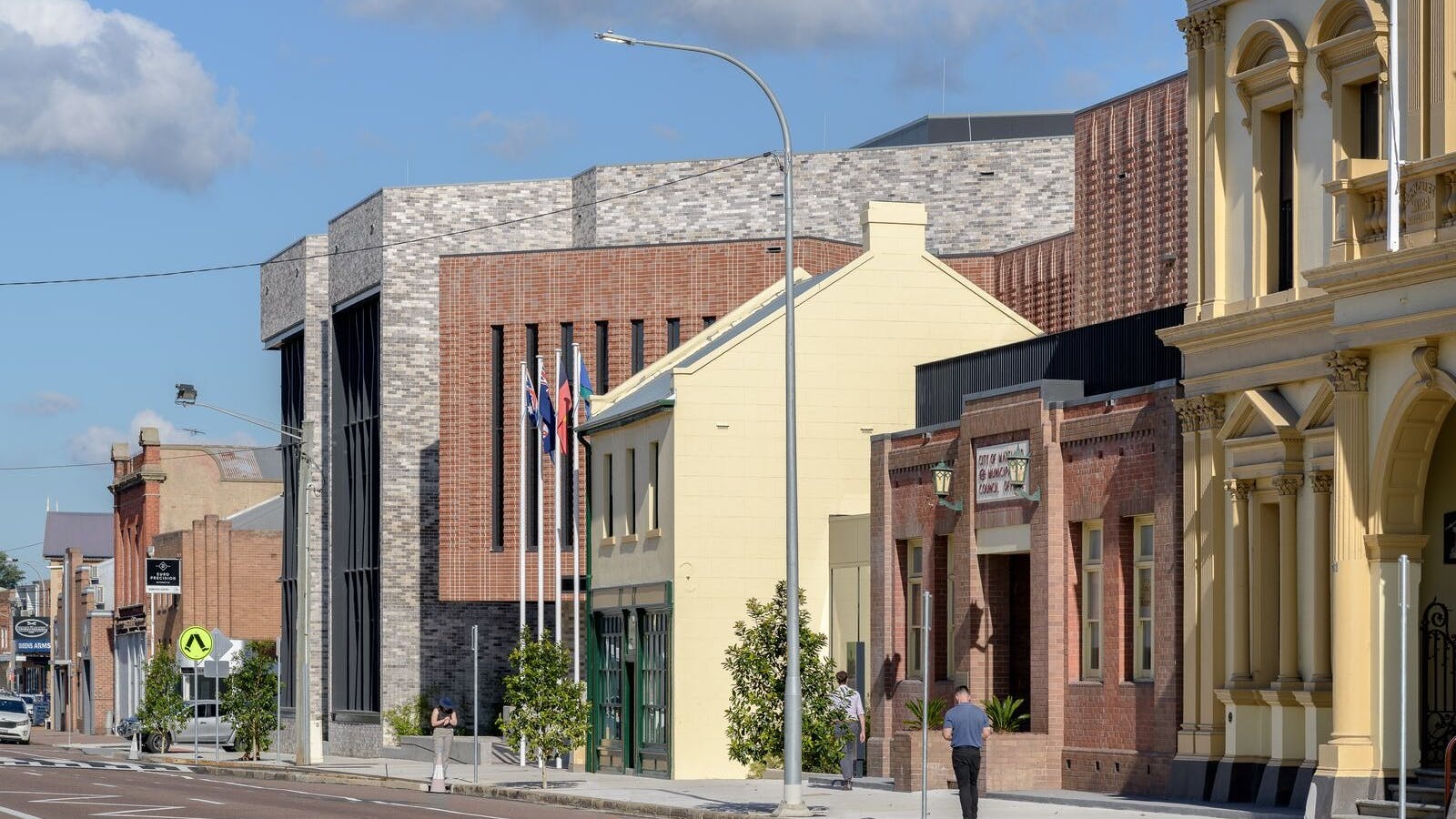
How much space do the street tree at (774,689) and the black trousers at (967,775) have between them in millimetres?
4162

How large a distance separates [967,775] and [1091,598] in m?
6.30

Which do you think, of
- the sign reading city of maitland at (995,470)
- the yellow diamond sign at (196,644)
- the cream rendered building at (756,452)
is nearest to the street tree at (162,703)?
the yellow diamond sign at (196,644)

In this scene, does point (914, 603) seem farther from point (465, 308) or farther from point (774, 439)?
point (465, 308)

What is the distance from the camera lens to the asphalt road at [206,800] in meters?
26.5

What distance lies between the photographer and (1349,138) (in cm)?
2403

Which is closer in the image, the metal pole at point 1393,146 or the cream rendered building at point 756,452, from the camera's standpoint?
the metal pole at point 1393,146

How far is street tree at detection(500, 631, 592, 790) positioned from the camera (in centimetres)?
3481

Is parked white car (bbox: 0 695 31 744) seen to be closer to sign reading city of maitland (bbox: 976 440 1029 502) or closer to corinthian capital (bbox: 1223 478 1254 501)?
sign reading city of maitland (bbox: 976 440 1029 502)

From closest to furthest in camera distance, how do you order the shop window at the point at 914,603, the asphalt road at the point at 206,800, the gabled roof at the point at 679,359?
the asphalt road at the point at 206,800
the shop window at the point at 914,603
the gabled roof at the point at 679,359

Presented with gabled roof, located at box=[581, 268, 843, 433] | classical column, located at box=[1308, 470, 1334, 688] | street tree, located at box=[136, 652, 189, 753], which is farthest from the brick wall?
street tree, located at box=[136, 652, 189, 753]

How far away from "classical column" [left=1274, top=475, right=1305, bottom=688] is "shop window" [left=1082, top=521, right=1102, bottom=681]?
4.18 m

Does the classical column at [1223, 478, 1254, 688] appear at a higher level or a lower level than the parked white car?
higher

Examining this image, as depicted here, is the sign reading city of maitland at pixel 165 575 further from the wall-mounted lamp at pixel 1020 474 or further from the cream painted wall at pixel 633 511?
the wall-mounted lamp at pixel 1020 474

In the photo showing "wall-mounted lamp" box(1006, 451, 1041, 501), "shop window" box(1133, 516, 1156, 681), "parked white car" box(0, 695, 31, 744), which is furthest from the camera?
"parked white car" box(0, 695, 31, 744)
